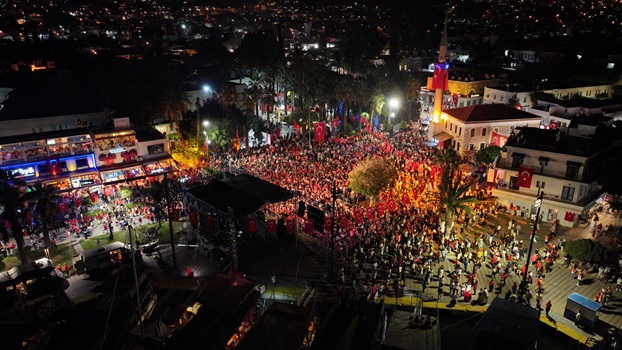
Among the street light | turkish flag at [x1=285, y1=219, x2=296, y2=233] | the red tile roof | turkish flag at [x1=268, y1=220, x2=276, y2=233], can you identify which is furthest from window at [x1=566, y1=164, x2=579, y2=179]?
the street light

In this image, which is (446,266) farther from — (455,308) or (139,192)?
(139,192)

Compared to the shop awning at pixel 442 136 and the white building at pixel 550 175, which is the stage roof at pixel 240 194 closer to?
the white building at pixel 550 175

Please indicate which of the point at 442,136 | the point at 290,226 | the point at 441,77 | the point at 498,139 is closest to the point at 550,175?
the point at 498,139


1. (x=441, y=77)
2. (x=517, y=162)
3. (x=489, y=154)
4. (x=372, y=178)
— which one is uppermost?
(x=441, y=77)

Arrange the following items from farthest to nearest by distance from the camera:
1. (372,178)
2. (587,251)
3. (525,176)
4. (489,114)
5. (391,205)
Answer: (489,114) → (372,178) → (525,176) → (391,205) → (587,251)

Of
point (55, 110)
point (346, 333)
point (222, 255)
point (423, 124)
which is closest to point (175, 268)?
point (222, 255)

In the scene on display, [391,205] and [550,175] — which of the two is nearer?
[391,205]

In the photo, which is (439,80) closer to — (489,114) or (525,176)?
(489,114)

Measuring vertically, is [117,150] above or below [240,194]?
below
